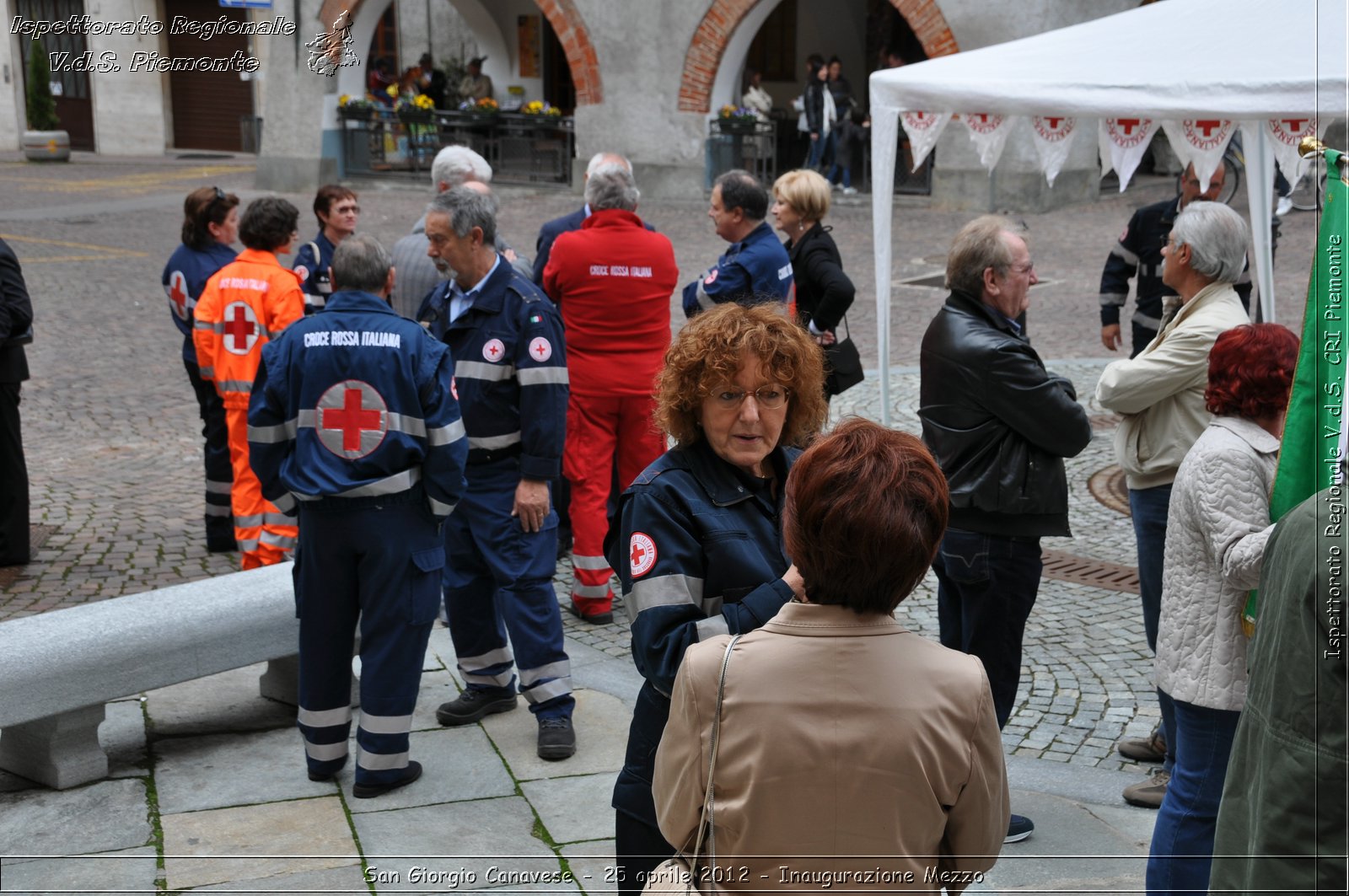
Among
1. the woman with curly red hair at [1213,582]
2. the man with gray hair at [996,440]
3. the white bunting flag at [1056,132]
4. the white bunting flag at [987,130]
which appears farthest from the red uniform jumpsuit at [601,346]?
the white bunting flag at [1056,132]

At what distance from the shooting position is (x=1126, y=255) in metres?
8.34

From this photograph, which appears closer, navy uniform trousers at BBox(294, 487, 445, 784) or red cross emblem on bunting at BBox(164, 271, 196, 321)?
navy uniform trousers at BBox(294, 487, 445, 784)

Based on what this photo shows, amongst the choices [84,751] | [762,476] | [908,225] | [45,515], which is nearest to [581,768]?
[84,751]

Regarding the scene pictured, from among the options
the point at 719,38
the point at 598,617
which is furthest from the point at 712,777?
the point at 719,38

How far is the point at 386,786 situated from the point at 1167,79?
5.20 metres

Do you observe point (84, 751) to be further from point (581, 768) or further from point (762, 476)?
point (762, 476)

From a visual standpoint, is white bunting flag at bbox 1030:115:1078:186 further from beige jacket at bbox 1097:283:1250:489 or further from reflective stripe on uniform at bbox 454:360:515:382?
reflective stripe on uniform at bbox 454:360:515:382

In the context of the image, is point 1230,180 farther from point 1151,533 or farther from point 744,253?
point 1151,533

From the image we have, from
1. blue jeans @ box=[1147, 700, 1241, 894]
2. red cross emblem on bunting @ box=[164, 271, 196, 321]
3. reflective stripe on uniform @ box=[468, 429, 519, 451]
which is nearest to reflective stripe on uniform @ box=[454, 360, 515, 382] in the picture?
reflective stripe on uniform @ box=[468, 429, 519, 451]

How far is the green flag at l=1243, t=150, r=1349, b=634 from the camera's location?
2.84m

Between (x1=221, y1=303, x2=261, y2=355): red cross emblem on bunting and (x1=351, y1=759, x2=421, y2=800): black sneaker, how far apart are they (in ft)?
8.53

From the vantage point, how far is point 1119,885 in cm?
392

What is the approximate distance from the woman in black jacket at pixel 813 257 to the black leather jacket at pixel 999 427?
99.7 inches

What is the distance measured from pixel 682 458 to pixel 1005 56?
5.76 metres
